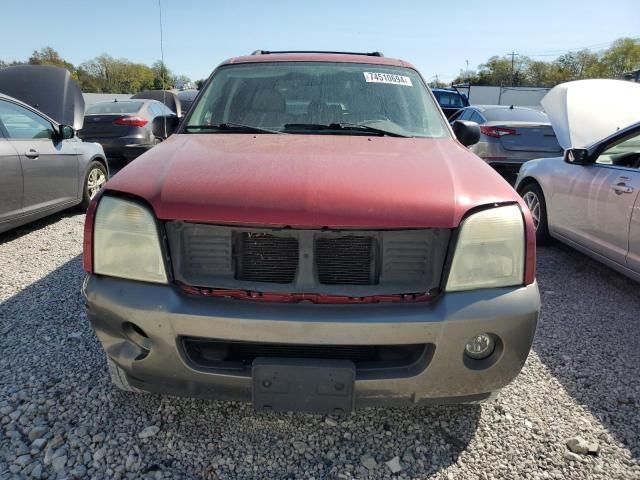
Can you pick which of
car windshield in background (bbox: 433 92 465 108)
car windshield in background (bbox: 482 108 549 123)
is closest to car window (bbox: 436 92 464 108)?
car windshield in background (bbox: 433 92 465 108)

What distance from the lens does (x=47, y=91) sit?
6.96 metres

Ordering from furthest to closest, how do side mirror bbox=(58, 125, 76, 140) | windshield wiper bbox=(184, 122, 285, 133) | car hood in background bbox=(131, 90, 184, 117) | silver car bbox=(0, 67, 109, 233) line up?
car hood in background bbox=(131, 90, 184, 117)
side mirror bbox=(58, 125, 76, 140)
silver car bbox=(0, 67, 109, 233)
windshield wiper bbox=(184, 122, 285, 133)

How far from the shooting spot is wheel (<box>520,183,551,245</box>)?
5.00 meters

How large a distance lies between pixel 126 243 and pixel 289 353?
777 mm

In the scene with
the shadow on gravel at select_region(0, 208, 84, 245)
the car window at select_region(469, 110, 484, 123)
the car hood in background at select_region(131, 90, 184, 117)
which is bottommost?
the shadow on gravel at select_region(0, 208, 84, 245)

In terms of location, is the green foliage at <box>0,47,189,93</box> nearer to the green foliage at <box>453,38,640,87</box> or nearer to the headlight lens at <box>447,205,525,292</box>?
the green foliage at <box>453,38,640,87</box>

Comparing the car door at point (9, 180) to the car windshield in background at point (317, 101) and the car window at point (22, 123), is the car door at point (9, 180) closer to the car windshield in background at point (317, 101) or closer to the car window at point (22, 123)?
the car window at point (22, 123)

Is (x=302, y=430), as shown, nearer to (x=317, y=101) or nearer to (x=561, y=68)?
(x=317, y=101)

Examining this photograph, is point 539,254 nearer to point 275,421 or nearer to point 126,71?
point 275,421

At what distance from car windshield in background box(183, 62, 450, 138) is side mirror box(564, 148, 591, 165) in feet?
6.28

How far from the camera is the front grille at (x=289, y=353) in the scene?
184cm

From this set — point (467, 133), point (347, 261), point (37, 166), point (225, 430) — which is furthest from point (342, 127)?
point (37, 166)

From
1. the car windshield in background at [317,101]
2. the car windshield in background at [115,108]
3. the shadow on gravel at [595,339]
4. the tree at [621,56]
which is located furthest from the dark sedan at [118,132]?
the tree at [621,56]

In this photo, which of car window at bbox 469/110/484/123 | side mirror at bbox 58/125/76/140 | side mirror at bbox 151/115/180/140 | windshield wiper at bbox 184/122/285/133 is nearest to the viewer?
windshield wiper at bbox 184/122/285/133
